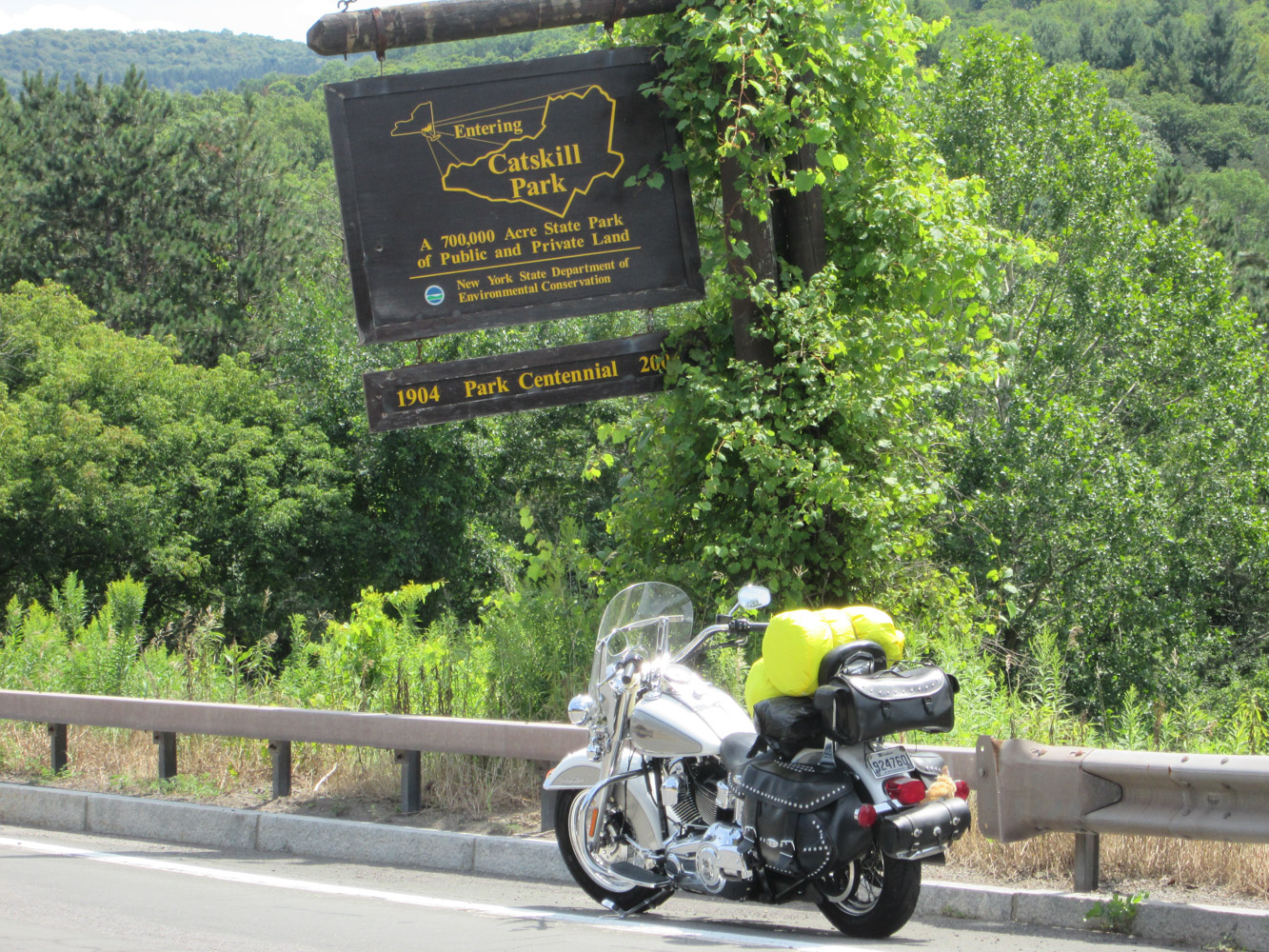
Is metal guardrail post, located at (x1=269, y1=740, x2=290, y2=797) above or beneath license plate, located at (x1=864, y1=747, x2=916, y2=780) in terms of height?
Result: beneath

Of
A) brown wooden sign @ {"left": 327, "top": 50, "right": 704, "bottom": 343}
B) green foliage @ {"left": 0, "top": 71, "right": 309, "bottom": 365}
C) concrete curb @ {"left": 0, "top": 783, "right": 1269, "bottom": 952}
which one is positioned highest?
green foliage @ {"left": 0, "top": 71, "right": 309, "bottom": 365}

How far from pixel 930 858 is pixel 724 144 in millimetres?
4923

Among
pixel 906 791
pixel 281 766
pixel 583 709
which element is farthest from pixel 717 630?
pixel 281 766

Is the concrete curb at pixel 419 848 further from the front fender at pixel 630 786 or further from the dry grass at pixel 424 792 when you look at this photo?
the front fender at pixel 630 786

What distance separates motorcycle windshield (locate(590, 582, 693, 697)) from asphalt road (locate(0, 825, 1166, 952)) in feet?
3.67

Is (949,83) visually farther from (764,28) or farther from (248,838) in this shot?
(248,838)

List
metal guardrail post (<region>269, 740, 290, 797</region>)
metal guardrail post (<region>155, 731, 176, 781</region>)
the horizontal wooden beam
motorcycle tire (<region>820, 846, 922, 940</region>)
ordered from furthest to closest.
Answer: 1. metal guardrail post (<region>155, 731, 176, 781</region>)
2. the horizontal wooden beam
3. metal guardrail post (<region>269, 740, 290, 797</region>)
4. motorcycle tire (<region>820, 846, 922, 940</region>)

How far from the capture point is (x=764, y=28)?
7996 mm

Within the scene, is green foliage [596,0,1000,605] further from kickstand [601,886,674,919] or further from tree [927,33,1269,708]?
tree [927,33,1269,708]

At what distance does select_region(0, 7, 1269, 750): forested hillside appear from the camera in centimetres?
828

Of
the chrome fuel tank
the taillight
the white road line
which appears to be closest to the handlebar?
the chrome fuel tank

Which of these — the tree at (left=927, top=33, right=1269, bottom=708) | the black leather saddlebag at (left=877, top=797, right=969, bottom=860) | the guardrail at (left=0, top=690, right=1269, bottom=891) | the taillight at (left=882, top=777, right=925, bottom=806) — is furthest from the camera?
the tree at (left=927, top=33, right=1269, bottom=708)

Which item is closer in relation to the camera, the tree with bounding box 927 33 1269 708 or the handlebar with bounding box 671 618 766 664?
the handlebar with bounding box 671 618 766 664

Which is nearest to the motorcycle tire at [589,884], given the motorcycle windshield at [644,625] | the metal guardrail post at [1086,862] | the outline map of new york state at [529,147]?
the motorcycle windshield at [644,625]
